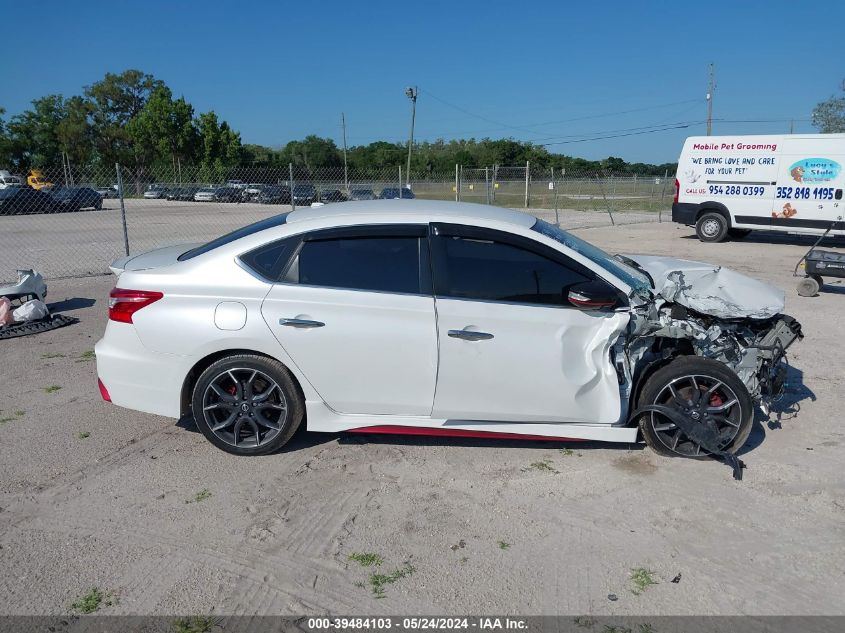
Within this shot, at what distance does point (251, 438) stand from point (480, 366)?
1.57 m

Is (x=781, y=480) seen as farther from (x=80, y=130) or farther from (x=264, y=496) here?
(x=80, y=130)

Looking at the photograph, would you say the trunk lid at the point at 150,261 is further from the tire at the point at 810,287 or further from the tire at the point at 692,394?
the tire at the point at 810,287

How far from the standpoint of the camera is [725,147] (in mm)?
15562

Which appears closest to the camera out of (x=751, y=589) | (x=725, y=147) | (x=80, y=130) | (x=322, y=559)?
(x=751, y=589)

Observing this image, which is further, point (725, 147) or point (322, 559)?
point (725, 147)

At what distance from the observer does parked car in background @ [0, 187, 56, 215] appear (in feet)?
89.6

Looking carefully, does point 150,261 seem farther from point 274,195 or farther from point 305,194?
point 274,195

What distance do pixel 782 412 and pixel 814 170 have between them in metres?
11.9

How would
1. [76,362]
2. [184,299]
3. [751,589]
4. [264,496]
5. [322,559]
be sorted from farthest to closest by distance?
[76,362] < [184,299] < [264,496] < [322,559] < [751,589]

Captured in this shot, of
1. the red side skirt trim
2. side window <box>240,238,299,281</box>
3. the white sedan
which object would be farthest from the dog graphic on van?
side window <box>240,238,299,281</box>

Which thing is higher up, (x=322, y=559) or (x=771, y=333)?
(x=771, y=333)

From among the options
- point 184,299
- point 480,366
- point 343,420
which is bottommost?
point 343,420

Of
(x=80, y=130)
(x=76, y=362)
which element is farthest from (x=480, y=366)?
(x=80, y=130)

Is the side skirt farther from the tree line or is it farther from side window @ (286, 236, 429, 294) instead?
the tree line
